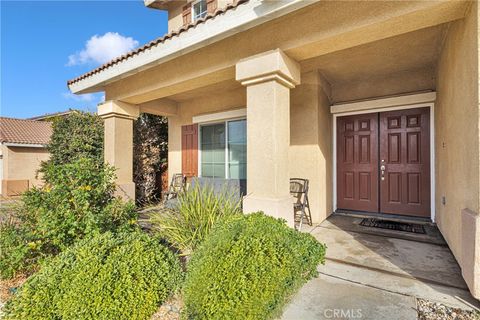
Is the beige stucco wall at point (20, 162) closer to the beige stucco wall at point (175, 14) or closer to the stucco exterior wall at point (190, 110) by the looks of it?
the stucco exterior wall at point (190, 110)

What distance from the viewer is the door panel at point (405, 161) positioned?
4.91 meters

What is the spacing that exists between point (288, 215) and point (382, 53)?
10.3ft

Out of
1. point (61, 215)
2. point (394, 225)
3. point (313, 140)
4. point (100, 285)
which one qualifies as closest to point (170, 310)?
point (100, 285)

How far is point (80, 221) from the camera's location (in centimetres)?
275

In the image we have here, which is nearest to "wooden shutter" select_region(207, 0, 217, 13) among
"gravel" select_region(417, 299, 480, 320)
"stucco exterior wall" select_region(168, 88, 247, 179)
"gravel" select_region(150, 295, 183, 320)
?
"stucco exterior wall" select_region(168, 88, 247, 179)

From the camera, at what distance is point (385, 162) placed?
530 cm

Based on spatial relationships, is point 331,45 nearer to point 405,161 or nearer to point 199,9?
point 405,161

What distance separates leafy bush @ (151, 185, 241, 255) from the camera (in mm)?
2906

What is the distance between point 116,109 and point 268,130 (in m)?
4.15

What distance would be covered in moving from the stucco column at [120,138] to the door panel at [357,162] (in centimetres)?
502

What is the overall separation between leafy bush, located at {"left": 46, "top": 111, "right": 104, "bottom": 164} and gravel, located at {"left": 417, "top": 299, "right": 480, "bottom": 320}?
8.01m

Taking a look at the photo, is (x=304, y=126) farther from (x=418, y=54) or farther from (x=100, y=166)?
(x=100, y=166)

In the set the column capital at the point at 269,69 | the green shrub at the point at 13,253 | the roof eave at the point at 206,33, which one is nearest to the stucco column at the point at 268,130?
the column capital at the point at 269,69

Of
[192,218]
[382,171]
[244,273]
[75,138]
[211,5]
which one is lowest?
[244,273]
